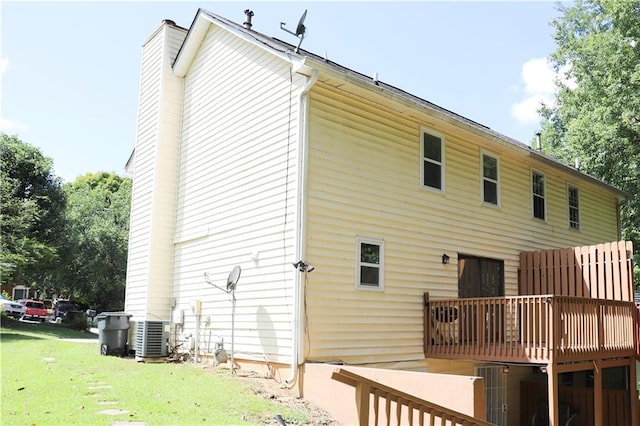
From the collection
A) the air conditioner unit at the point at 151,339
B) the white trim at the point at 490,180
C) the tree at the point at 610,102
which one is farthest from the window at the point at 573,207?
the air conditioner unit at the point at 151,339

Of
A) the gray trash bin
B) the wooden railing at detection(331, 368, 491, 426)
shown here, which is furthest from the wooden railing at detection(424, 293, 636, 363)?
the gray trash bin

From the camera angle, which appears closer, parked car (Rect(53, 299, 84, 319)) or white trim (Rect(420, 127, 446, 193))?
white trim (Rect(420, 127, 446, 193))

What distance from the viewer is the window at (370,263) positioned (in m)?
10.7

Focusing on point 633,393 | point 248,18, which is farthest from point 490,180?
point 248,18

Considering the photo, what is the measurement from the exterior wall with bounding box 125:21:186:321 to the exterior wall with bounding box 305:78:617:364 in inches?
217

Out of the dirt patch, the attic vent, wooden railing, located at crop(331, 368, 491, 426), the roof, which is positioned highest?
the attic vent

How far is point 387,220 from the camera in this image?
1130 cm

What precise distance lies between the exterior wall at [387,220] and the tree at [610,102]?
411 inches

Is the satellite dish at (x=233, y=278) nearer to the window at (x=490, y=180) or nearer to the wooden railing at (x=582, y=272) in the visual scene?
the window at (x=490, y=180)

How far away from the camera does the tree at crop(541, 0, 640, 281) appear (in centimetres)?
2262

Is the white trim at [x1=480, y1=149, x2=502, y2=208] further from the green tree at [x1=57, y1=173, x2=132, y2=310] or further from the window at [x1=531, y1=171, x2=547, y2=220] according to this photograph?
the green tree at [x1=57, y1=173, x2=132, y2=310]

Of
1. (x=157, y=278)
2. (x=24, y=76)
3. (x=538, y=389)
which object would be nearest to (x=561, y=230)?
(x=538, y=389)

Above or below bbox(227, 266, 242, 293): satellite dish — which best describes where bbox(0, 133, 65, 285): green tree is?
above

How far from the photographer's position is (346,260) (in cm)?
1041
